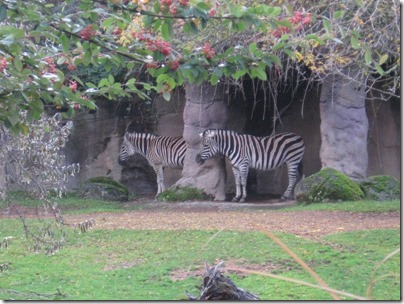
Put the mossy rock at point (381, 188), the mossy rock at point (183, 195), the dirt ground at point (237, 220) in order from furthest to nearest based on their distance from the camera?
the mossy rock at point (183, 195) → the mossy rock at point (381, 188) → the dirt ground at point (237, 220)

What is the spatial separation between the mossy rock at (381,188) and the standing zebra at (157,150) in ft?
16.1

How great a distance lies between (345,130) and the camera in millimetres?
13586

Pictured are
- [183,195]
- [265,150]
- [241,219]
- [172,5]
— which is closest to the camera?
[172,5]

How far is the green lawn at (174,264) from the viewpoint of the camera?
23.3ft

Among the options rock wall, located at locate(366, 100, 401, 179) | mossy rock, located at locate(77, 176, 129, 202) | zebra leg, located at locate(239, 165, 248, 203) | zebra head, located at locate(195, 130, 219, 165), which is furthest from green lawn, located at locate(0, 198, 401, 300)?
rock wall, located at locate(366, 100, 401, 179)

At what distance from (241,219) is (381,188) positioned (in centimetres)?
327

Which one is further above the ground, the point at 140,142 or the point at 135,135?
the point at 135,135

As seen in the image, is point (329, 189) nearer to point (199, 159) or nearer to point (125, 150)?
point (199, 159)

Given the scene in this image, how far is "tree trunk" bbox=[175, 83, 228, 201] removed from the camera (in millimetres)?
14906

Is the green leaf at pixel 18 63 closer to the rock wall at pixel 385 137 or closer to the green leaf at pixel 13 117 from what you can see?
the green leaf at pixel 13 117

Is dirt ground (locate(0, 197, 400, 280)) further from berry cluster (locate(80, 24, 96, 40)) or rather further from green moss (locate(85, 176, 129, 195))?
berry cluster (locate(80, 24, 96, 40))

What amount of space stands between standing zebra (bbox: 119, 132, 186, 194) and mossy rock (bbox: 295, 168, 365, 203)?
4.41 m

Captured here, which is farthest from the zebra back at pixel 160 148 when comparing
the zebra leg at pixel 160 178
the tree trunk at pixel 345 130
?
the tree trunk at pixel 345 130

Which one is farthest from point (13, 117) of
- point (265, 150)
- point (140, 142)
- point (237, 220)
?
point (140, 142)
